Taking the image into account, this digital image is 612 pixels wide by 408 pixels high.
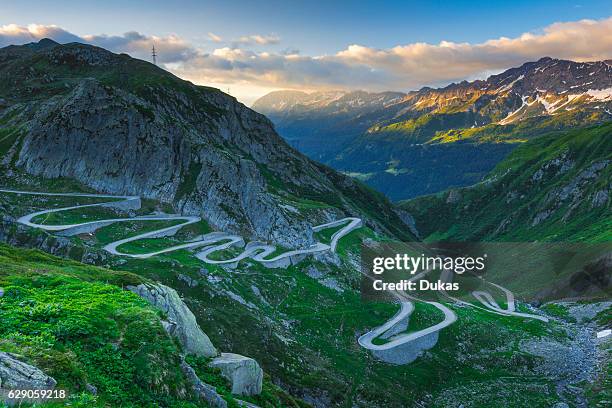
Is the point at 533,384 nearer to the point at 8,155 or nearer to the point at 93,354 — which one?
the point at 93,354

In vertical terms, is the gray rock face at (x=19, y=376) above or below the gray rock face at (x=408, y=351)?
above

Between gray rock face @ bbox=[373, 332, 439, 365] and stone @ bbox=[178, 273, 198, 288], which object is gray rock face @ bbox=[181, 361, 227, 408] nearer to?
stone @ bbox=[178, 273, 198, 288]

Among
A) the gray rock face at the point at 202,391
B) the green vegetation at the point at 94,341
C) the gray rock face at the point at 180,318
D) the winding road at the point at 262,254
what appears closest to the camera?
the green vegetation at the point at 94,341

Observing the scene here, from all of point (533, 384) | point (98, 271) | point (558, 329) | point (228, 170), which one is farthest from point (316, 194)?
point (98, 271)

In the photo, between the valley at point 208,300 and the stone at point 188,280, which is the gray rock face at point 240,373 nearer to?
the valley at point 208,300

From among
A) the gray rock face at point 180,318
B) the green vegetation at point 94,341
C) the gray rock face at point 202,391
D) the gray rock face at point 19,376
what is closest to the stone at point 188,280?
the gray rock face at point 180,318

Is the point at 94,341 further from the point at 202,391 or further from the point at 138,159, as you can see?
the point at 138,159

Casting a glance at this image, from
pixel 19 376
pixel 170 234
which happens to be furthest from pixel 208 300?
pixel 19 376
